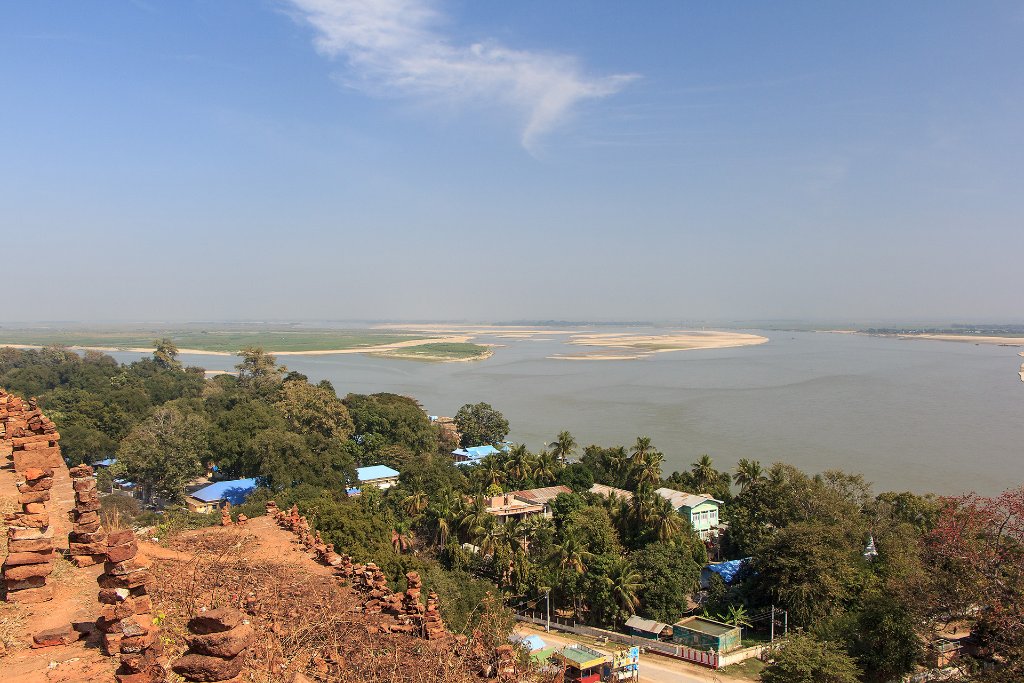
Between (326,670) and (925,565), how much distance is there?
16479 mm

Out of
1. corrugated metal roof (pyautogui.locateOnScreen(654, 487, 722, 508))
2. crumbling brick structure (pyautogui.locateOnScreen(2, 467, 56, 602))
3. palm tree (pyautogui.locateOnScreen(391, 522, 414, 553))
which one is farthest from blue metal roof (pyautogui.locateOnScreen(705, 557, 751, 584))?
crumbling brick structure (pyautogui.locateOnScreen(2, 467, 56, 602))

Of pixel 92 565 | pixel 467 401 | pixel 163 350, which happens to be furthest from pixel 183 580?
pixel 163 350

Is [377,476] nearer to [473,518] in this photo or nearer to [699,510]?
[473,518]

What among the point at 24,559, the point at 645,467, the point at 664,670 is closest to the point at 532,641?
the point at 664,670

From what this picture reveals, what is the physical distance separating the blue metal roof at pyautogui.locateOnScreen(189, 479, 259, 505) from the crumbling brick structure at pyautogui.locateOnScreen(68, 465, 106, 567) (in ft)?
67.5

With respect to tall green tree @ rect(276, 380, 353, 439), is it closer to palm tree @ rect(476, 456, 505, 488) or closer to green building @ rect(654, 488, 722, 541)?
palm tree @ rect(476, 456, 505, 488)

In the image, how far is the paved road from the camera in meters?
17.3

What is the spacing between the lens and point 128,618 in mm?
6172

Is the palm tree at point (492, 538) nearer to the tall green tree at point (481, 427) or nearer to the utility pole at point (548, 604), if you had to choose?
the utility pole at point (548, 604)

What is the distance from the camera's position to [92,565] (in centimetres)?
884

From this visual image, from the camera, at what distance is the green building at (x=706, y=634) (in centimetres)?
1923

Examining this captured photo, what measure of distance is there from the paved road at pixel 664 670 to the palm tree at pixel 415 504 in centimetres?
750

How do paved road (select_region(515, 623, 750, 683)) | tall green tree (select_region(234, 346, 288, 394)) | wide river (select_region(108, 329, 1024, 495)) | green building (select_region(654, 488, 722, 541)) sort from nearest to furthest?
paved road (select_region(515, 623, 750, 683)) → green building (select_region(654, 488, 722, 541)) → wide river (select_region(108, 329, 1024, 495)) → tall green tree (select_region(234, 346, 288, 394))

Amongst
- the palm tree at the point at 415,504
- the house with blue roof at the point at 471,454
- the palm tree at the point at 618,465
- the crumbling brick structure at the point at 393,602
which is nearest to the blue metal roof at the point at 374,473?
the house with blue roof at the point at 471,454
